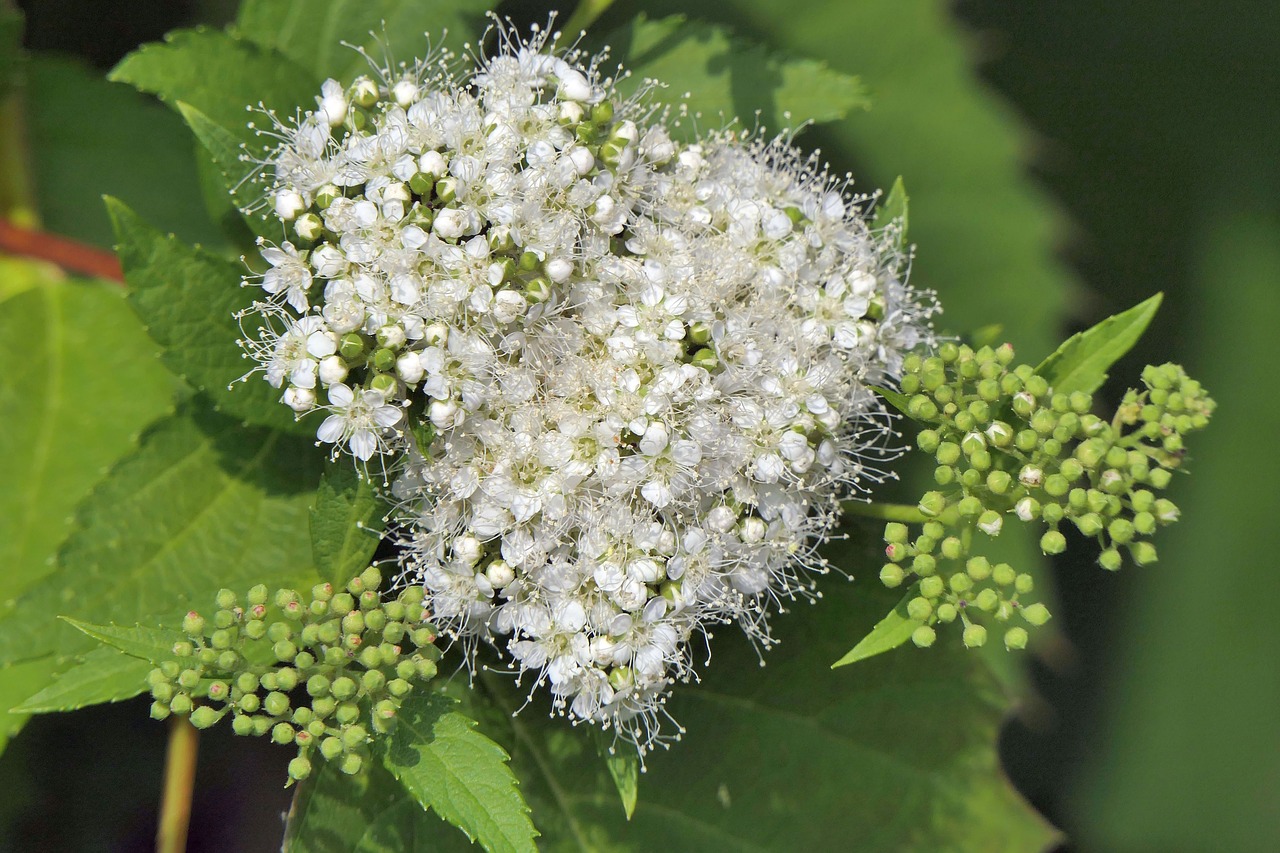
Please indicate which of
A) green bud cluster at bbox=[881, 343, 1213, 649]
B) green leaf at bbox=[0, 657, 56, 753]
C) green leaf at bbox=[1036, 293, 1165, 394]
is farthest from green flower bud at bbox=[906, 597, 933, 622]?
green leaf at bbox=[0, 657, 56, 753]

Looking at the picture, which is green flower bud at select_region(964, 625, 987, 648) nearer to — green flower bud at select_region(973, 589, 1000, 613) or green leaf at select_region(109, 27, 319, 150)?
green flower bud at select_region(973, 589, 1000, 613)

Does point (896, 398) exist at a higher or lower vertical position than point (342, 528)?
higher

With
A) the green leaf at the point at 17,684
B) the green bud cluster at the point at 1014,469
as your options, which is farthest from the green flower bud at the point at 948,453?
the green leaf at the point at 17,684

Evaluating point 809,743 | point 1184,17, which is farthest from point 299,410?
point 1184,17

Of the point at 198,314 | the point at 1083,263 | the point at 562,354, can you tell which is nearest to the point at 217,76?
the point at 198,314

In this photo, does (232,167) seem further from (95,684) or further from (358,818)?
(358,818)

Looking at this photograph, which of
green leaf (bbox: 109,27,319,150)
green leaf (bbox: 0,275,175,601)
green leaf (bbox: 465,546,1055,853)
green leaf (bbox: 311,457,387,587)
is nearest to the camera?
green leaf (bbox: 311,457,387,587)
